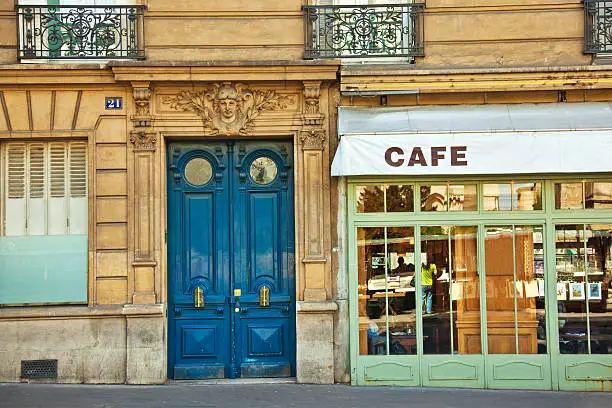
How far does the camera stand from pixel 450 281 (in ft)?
34.4

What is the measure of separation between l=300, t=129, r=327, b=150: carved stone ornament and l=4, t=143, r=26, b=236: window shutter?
12.3ft

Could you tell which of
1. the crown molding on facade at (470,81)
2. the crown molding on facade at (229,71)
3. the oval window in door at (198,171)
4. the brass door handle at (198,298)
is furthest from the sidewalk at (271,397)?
the crown molding on facade at (229,71)

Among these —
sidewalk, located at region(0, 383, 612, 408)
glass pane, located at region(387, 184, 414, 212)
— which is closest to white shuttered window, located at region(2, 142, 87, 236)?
sidewalk, located at region(0, 383, 612, 408)

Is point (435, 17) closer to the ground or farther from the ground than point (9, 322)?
farther from the ground

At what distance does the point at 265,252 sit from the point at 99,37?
11.8 ft

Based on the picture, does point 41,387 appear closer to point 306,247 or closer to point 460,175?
point 306,247

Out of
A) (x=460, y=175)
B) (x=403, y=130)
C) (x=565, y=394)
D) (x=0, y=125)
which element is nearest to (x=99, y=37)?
(x=0, y=125)

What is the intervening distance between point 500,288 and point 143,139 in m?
5.08

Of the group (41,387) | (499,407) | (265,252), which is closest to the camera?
(499,407)

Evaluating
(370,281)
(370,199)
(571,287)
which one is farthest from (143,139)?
(571,287)

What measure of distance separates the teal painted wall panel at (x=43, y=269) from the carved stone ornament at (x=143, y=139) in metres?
1.42

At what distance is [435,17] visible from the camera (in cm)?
1057

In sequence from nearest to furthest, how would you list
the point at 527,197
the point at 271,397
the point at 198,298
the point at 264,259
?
1. the point at 271,397
2. the point at 527,197
3. the point at 198,298
4. the point at 264,259

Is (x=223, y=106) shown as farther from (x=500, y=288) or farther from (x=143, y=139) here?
(x=500, y=288)
